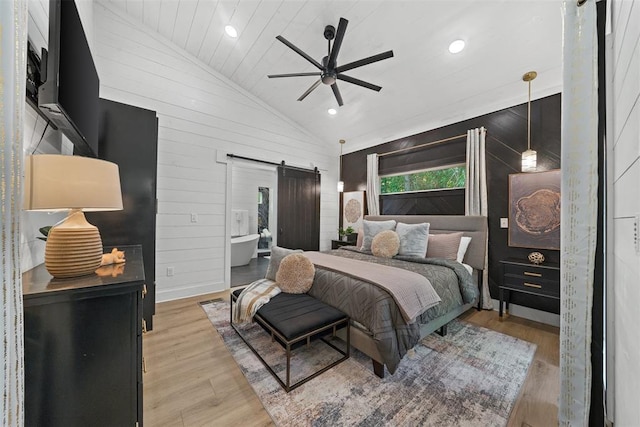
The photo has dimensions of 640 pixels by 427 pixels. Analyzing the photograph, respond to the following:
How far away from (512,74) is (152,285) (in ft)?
15.0

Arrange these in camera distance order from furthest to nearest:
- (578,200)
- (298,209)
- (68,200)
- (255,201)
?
(255,201) < (298,209) < (578,200) < (68,200)

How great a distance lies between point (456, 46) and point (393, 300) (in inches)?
105

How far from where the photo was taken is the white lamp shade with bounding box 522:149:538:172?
2.63 metres

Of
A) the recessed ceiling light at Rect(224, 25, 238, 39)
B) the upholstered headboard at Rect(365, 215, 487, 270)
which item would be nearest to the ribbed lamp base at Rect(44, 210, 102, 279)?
the recessed ceiling light at Rect(224, 25, 238, 39)

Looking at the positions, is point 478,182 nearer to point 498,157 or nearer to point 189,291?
point 498,157

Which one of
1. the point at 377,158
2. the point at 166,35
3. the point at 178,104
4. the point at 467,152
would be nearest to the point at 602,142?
the point at 467,152

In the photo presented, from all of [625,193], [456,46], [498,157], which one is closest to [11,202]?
[625,193]

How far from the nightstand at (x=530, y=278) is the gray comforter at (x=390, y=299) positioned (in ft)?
1.65

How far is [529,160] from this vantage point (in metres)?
2.65

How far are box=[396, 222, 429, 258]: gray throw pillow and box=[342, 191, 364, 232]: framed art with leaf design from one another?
1749 millimetres

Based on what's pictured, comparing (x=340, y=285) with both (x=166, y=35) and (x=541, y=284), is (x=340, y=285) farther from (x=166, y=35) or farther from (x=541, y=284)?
(x=166, y=35)

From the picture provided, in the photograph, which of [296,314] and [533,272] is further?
[533,272]

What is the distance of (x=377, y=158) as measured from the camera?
457 centimetres

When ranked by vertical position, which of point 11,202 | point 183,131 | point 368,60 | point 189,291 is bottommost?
point 189,291
